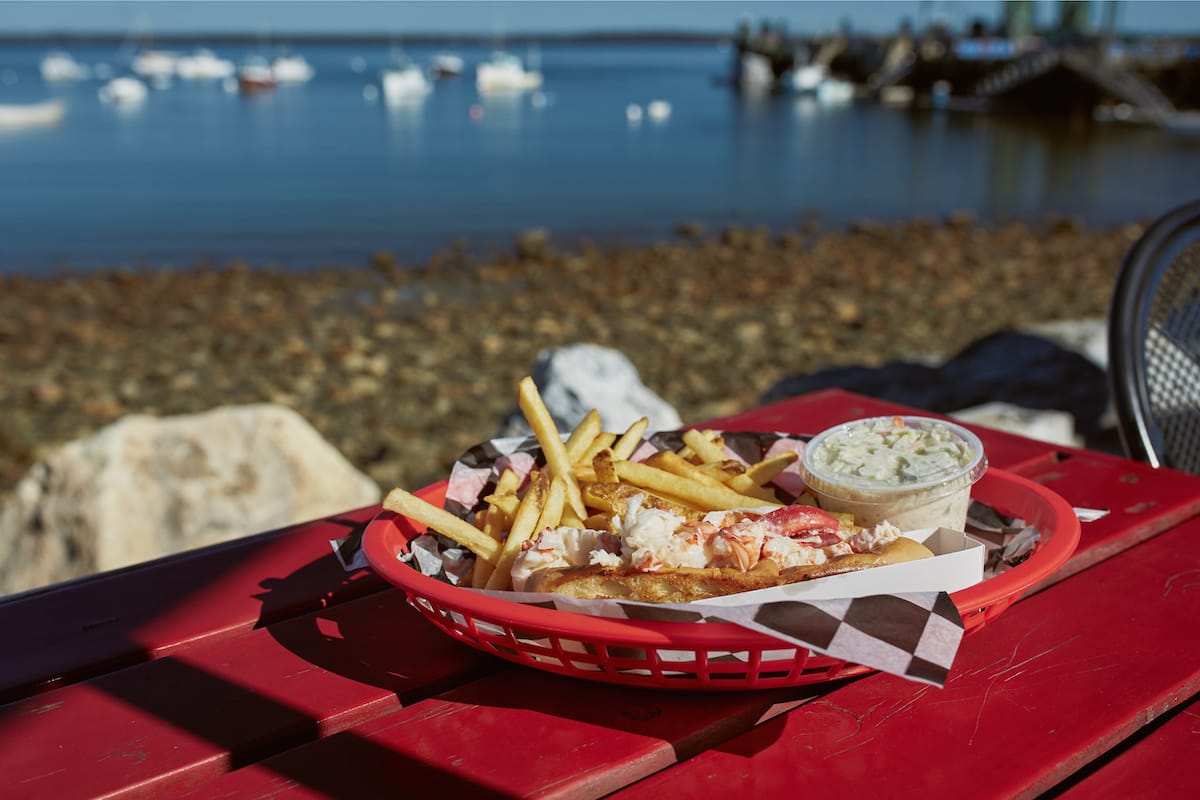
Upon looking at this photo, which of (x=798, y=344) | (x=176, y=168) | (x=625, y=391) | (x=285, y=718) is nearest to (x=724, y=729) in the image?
(x=285, y=718)

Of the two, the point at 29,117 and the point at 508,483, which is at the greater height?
the point at 508,483

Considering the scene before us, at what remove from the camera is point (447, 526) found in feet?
5.52

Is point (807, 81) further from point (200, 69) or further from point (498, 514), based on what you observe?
point (498, 514)

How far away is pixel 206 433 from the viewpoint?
4750mm

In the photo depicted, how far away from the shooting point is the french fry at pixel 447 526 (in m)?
1.67

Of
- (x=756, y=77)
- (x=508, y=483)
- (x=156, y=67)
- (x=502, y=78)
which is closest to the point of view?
(x=508, y=483)

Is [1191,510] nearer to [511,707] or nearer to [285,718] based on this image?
[511,707]

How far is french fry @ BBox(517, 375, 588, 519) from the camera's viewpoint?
183cm

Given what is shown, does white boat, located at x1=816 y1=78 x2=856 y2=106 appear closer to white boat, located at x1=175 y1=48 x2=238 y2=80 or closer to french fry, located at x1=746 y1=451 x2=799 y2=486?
white boat, located at x1=175 y1=48 x2=238 y2=80

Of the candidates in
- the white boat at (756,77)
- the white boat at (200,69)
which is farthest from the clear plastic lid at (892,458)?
the white boat at (200,69)

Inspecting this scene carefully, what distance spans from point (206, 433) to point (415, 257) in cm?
1276

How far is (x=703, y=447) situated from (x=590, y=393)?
298cm

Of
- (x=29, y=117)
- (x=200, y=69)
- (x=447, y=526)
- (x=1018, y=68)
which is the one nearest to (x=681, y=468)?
(x=447, y=526)

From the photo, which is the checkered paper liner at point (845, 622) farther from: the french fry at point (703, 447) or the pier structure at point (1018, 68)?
the pier structure at point (1018, 68)
